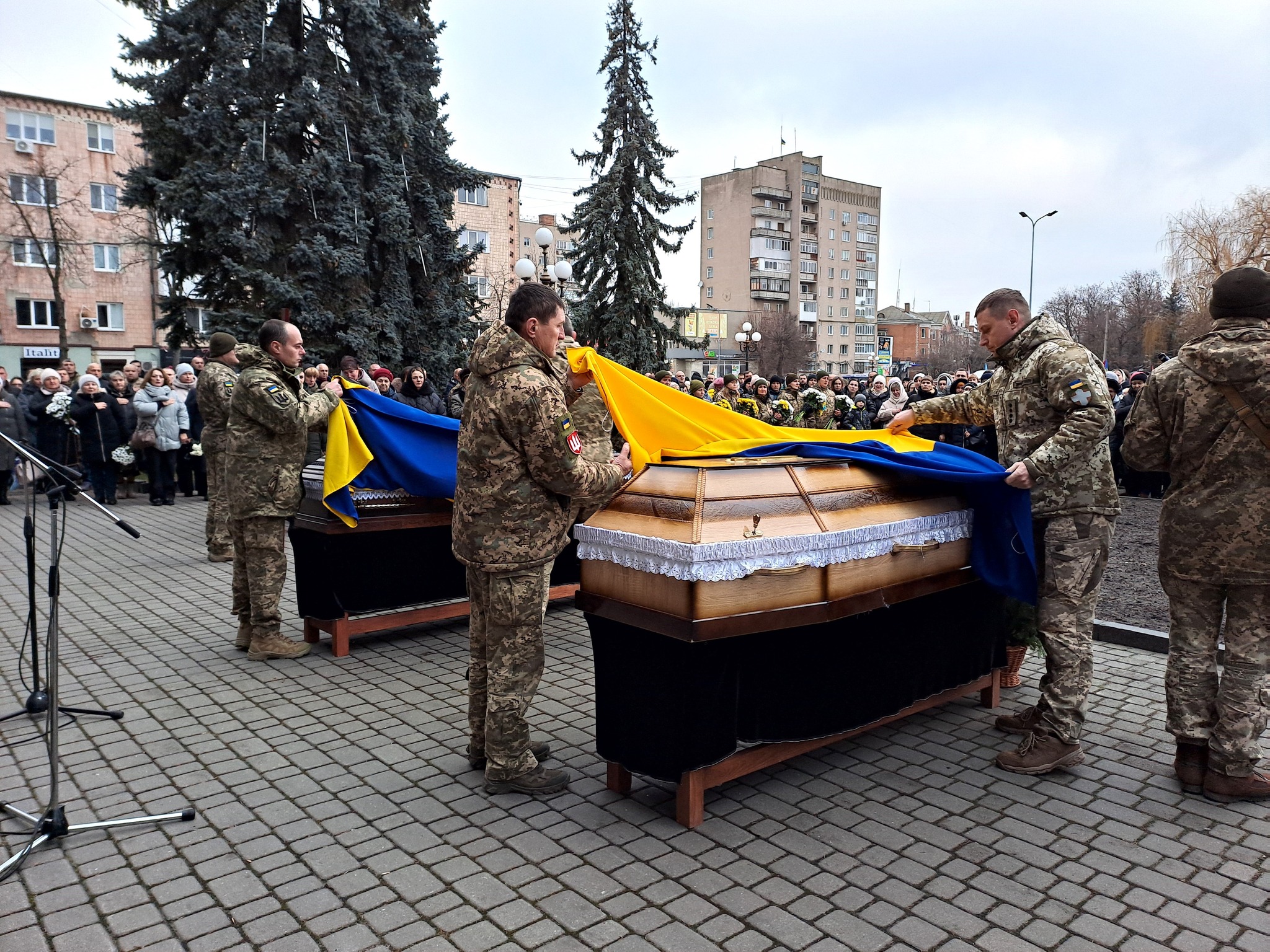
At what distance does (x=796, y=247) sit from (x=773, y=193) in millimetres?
5772

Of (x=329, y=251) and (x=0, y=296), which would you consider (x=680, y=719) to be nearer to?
(x=329, y=251)

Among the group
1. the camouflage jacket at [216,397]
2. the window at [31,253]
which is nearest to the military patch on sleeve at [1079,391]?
the camouflage jacket at [216,397]

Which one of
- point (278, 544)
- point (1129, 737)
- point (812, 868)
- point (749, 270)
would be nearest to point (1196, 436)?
point (1129, 737)

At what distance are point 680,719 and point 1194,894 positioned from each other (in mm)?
1965

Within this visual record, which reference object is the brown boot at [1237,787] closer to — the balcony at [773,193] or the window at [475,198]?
the window at [475,198]

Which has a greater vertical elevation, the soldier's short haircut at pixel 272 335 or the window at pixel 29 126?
the window at pixel 29 126

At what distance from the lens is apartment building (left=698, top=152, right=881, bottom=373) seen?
81875 mm

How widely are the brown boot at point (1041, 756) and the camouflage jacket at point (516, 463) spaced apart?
236 centimetres

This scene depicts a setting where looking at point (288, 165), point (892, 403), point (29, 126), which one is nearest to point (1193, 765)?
point (892, 403)

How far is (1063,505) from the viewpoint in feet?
13.3

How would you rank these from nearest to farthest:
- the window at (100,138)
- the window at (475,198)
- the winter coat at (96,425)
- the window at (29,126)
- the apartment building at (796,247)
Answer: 1. the winter coat at (96,425)
2. the window at (29,126)
3. the window at (100,138)
4. the window at (475,198)
5. the apartment building at (796,247)

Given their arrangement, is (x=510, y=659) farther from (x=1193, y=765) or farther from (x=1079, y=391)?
(x=1193, y=765)

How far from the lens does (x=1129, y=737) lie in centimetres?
447

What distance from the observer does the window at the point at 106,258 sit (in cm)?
3469
